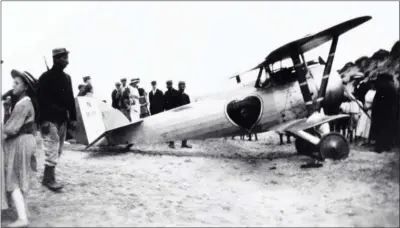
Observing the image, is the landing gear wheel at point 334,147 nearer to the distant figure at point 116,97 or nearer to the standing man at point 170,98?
the standing man at point 170,98

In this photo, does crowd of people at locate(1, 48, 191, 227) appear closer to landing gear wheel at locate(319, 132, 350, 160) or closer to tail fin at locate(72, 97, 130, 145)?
tail fin at locate(72, 97, 130, 145)

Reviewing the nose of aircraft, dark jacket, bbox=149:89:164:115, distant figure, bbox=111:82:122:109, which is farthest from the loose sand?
dark jacket, bbox=149:89:164:115

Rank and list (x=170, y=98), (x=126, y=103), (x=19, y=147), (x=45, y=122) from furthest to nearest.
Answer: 1. (x=170, y=98)
2. (x=126, y=103)
3. (x=45, y=122)
4. (x=19, y=147)

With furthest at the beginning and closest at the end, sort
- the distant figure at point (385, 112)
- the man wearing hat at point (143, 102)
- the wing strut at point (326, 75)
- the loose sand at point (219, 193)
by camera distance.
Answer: the man wearing hat at point (143, 102) → the wing strut at point (326, 75) → the distant figure at point (385, 112) → the loose sand at point (219, 193)

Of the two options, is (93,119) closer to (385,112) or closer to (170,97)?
(170,97)

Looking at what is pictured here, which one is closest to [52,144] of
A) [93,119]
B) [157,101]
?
[93,119]

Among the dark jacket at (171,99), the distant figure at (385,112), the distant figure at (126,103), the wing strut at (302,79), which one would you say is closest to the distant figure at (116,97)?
the distant figure at (126,103)

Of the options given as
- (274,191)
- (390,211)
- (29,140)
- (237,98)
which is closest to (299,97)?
(237,98)
